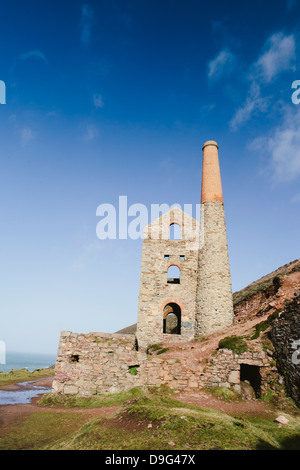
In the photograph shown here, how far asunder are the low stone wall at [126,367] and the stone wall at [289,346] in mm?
716

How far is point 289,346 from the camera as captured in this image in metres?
9.27

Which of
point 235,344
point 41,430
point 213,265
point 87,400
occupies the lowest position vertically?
point 87,400

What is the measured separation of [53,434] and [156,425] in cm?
317

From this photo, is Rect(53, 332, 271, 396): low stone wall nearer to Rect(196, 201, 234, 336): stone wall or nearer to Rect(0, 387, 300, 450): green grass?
Rect(0, 387, 300, 450): green grass

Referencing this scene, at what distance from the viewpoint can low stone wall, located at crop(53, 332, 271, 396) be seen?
10477 millimetres

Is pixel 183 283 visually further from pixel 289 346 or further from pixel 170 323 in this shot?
pixel 289 346

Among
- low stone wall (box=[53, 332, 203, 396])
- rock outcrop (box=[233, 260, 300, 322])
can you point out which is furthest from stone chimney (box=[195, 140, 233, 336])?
low stone wall (box=[53, 332, 203, 396])

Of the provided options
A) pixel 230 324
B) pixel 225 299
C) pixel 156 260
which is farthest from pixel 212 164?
pixel 230 324

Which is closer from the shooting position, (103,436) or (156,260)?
(103,436)

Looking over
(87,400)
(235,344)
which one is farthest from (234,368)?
(87,400)

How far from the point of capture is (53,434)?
6.56m

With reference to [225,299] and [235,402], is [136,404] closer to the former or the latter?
[235,402]

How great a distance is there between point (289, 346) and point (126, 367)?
22.0 ft

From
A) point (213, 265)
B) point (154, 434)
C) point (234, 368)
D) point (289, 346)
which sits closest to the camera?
point (154, 434)
